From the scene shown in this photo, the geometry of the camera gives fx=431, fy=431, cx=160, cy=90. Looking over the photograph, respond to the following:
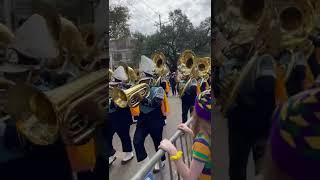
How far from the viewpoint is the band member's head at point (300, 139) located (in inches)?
32.5

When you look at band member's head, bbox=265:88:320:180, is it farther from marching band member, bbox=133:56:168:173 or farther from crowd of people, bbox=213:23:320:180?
marching band member, bbox=133:56:168:173

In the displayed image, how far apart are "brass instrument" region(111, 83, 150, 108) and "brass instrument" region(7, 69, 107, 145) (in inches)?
178

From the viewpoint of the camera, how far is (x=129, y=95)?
21.2 feet

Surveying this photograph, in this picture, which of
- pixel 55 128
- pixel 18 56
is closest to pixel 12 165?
pixel 55 128

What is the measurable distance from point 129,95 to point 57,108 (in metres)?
4.63

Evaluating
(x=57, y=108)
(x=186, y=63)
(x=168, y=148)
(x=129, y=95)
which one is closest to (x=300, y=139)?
(x=57, y=108)

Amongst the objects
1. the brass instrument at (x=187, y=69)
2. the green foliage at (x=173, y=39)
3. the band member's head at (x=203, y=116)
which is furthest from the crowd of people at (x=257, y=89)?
the green foliage at (x=173, y=39)

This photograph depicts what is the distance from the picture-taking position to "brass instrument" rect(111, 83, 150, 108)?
21.1 ft

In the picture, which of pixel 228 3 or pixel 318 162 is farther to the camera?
pixel 228 3

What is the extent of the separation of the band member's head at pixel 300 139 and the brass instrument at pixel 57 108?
111 cm

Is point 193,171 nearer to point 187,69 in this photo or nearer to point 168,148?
point 168,148

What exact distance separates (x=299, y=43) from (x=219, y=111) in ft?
1.35

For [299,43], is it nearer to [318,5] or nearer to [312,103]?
[318,5]

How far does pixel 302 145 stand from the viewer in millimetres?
826
